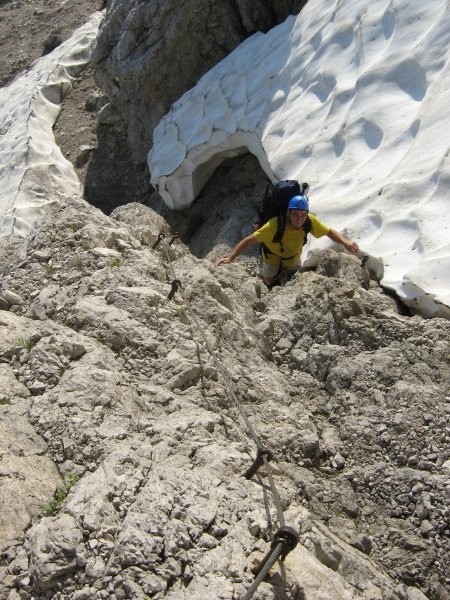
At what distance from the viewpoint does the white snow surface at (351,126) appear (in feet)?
25.0

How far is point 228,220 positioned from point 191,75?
4709 millimetres

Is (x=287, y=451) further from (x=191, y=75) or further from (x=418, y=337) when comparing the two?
(x=191, y=75)

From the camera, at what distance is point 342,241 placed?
798 cm

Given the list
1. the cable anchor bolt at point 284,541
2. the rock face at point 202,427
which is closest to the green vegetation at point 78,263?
the rock face at point 202,427

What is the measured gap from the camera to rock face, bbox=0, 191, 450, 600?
3650mm

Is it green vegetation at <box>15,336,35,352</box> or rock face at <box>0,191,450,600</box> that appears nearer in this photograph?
rock face at <box>0,191,450,600</box>

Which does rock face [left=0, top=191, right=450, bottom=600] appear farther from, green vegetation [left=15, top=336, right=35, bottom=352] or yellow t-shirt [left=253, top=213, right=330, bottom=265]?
yellow t-shirt [left=253, top=213, right=330, bottom=265]

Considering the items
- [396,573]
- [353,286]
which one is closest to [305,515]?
[396,573]

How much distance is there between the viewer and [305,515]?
427 centimetres

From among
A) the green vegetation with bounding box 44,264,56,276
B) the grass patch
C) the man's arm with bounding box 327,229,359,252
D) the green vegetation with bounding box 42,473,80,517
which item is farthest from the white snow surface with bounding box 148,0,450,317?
the green vegetation with bounding box 42,473,80,517

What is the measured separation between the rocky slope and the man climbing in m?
0.36

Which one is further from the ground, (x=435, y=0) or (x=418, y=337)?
A: (x=435, y=0)

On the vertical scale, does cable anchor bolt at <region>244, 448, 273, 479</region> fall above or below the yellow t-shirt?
above

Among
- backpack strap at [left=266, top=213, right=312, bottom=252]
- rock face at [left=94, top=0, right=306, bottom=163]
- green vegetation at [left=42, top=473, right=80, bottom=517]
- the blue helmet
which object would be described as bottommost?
backpack strap at [left=266, top=213, right=312, bottom=252]
